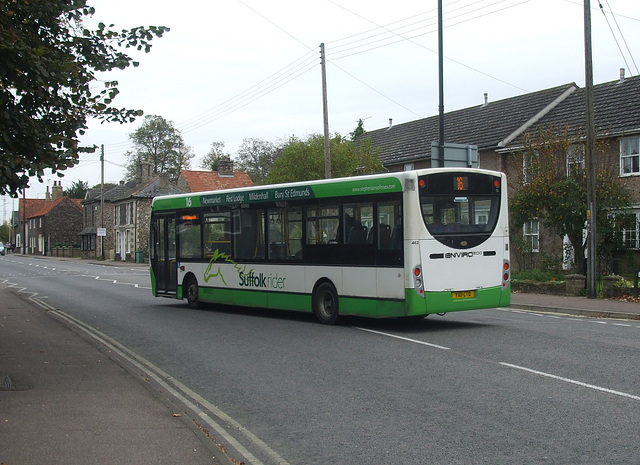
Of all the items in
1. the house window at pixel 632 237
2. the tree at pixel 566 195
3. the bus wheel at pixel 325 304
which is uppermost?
the tree at pixel 566 195

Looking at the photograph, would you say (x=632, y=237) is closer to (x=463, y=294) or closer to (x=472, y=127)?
(x=472, y=127)

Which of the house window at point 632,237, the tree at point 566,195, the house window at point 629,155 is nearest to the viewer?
the tree at point 566,195

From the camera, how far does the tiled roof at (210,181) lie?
7181 centimetres

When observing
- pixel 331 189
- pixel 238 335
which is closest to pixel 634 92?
pixel 331 189

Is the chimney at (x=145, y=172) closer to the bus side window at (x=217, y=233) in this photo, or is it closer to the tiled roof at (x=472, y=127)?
the tiled roof at (x=472, y=127)

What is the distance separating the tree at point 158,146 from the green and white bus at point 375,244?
81150 mm

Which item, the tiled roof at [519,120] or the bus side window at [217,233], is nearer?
the bus side window at [217,233]

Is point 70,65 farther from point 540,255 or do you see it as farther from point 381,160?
point 381,160

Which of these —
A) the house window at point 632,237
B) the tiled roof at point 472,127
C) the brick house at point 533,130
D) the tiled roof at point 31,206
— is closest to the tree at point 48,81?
the brick house at point 533,130

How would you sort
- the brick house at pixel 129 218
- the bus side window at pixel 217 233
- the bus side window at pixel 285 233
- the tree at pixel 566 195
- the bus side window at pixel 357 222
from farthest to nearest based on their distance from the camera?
the brick house at pixel 129 218, the tree at pixel 566 195, the bus side window at pixel 217 233, the bus side window at pixel 285 233, the bus side window at pixel 357 222

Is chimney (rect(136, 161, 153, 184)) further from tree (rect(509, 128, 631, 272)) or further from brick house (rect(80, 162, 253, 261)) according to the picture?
tree (rect(509, 128, 631, 272))

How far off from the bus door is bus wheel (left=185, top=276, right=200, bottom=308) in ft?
1.81

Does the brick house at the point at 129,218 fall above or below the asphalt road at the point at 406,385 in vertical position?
→ above

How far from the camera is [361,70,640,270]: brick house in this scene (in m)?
28.7
